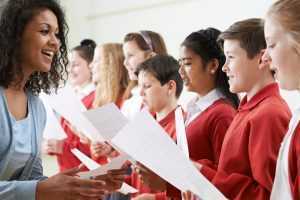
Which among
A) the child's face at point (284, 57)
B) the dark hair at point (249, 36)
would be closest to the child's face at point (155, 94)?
the dark hair at point (249, 36)

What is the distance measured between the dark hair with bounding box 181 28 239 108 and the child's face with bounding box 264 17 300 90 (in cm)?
58

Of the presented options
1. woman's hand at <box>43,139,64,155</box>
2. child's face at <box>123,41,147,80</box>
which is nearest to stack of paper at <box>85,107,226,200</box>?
child's face at <box>123,41,147,80</box>

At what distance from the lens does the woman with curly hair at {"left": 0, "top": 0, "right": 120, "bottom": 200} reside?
133cm

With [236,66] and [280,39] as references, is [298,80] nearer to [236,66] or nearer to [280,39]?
[280,39]

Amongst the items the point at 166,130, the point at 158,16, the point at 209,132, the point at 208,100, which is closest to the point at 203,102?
the point at 208,100

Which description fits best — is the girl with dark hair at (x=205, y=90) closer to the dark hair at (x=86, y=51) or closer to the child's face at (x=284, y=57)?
the child's face at (x=284, y=57)

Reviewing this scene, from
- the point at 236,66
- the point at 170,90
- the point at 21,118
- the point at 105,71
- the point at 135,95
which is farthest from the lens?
the point at 105,71

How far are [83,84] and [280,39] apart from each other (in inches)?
89.7

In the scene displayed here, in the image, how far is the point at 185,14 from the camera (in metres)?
3.59

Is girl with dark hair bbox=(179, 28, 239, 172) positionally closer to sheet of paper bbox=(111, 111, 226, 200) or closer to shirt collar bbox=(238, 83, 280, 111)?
shirt collar bbox=(238, 83, 280, 111)

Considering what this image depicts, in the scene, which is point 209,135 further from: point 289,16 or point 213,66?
point 289,16

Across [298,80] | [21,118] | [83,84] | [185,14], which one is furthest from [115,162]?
[185,14]

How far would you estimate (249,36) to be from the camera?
5.25 feet

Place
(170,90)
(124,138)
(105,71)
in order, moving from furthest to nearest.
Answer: (105,71)
(170,90)
(124,138)
